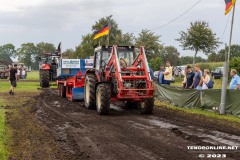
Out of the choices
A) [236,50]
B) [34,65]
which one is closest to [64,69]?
[236,50]

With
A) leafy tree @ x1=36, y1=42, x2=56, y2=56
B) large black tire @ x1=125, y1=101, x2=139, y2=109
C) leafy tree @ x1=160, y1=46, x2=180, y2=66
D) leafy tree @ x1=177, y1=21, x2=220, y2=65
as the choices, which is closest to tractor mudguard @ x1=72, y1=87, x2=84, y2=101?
large black tire @ x1=125, y1=101, x2=139, y2=109

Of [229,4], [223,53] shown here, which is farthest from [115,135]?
[223,53]

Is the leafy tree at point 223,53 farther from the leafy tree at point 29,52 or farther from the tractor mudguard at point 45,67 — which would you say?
the leafy tree at point 29,52

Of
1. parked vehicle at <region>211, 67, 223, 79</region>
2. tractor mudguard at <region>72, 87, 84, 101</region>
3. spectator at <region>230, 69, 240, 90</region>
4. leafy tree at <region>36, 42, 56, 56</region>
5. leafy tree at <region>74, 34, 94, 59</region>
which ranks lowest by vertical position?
tractor mudguard at <region>72, 87, 84, 101</region>

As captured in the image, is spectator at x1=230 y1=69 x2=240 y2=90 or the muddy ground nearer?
the muddy ground

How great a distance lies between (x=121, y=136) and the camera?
854 centimetres

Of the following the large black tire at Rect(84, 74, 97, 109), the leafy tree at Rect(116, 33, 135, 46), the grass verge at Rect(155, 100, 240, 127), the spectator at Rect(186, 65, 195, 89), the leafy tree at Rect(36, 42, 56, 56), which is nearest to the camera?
the grass verge at Rect(155, 100, 240, 127)

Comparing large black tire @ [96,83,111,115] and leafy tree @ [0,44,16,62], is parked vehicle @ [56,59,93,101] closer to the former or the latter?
large black tire @ [96,83,111,115]

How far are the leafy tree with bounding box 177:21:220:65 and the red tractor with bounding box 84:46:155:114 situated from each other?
2467 centimetres

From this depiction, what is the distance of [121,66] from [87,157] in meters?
6.72

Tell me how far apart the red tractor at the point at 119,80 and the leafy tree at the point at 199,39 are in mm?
24665

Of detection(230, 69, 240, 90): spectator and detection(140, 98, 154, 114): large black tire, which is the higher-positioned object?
detection(230, 69, 240, 90): spectator

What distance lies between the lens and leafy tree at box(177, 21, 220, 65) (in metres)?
37.2

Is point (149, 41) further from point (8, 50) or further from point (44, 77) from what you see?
point (8, 50)
